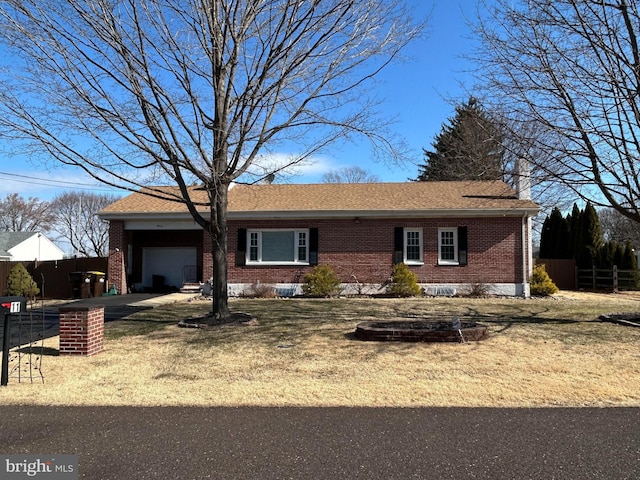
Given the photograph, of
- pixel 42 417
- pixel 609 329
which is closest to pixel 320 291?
pixel 609 329

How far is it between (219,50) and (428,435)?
8.79 meters

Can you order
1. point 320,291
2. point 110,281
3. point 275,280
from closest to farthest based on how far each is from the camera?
point 320,291 → point 275,280 → point 110,281

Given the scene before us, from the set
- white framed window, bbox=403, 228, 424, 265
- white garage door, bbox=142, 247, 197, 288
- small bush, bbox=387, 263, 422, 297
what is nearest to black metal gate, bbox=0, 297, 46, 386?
small bush, bbox=387, 263, 422, 297

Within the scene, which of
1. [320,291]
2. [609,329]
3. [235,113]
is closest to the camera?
[609,329]

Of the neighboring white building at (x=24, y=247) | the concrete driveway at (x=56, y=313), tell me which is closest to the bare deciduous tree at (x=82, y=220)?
the neighboring white building at (x=24, y=247)

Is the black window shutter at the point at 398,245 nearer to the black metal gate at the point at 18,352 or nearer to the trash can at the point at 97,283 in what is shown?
the trash can at the point at 97,283

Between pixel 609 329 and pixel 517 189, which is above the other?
pixel 517 189

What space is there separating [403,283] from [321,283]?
112 inches

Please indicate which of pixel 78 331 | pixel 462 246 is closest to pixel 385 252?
pixel 462 246

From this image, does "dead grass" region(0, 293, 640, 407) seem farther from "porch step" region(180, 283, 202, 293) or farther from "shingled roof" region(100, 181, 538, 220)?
"porch step" region(180, 283, 202, 293)

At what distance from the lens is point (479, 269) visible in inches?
714

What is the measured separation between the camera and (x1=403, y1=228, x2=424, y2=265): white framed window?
18.4 metres

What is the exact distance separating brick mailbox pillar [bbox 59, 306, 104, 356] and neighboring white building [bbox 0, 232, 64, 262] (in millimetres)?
36526

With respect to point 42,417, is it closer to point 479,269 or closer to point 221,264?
point 221,264
